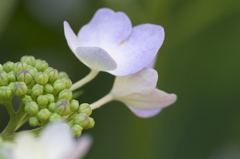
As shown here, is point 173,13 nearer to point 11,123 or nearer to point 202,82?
point 202,82

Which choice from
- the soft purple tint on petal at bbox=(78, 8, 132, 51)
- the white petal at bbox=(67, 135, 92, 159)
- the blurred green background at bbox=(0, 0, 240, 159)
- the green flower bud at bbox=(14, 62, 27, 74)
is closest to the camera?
the white petal at bbox=(67, 135, 92, 159)

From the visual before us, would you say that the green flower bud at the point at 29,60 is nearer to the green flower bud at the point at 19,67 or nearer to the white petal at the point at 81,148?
the green flower bud at the point at 19,67

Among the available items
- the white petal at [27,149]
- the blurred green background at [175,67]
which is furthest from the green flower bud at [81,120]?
the blurred green background at [175,67]

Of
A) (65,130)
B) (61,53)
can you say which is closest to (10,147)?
(65,130)

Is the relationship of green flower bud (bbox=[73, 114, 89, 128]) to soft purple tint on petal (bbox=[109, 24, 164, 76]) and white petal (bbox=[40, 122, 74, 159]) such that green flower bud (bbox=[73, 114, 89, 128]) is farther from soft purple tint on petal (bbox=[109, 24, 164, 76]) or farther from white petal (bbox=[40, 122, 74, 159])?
white petal (bbox=[40, 122, 74, 159])

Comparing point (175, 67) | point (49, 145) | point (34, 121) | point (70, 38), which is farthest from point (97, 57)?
point (175, 67)

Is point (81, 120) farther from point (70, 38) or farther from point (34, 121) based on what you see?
point (70, 38)

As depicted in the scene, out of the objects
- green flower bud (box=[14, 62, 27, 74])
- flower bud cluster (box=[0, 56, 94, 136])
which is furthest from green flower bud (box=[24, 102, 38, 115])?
green flower bud (box=[14, 62, 27, 74])
